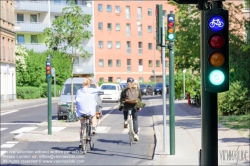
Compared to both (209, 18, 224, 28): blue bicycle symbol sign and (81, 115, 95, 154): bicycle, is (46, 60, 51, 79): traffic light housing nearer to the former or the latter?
(81, 115, 95, 154): bicycle

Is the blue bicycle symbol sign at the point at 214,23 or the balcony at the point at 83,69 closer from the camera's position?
the blue bicycle symbol sign at the point at 214,23

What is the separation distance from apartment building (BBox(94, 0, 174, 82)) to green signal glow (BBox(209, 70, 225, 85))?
80.6 metres

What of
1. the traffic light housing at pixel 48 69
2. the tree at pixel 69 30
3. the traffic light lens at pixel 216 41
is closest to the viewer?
the traffic light lens at pixel 216 41

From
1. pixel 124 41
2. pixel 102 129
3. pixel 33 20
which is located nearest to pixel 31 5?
pixel 33 20

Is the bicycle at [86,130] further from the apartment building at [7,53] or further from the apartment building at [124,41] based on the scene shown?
the apartment building at [124,41]

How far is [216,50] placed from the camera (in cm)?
490

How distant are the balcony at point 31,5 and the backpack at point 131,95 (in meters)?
59.3

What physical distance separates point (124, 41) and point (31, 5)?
19997 mm

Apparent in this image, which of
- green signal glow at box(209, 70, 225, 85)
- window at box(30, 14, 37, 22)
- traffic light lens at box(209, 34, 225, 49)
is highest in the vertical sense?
window at box(30, 14, 37, 22)

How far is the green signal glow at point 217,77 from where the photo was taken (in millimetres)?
4906

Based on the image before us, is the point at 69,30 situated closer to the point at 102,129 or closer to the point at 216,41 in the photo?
the point at 102,129

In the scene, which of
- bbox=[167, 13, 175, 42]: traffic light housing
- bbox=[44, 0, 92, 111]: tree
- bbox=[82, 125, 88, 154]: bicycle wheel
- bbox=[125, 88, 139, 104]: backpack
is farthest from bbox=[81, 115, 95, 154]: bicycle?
bbox=[44, 0, 92, 111]: tree

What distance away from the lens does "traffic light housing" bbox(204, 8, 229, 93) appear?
4.91 meters

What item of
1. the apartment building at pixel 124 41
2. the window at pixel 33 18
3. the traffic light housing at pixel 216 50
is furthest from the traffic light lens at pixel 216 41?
the apartment building at pixel 124 41
